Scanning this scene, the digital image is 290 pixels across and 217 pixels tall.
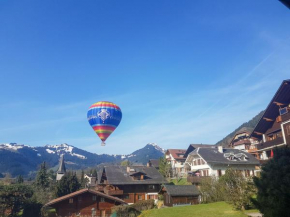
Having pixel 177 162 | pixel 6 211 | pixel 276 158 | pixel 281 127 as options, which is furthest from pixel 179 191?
pixel 177 162

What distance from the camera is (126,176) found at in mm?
53938

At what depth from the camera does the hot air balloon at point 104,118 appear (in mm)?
→ 39125

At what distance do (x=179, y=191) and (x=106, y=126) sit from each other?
53.1 ft

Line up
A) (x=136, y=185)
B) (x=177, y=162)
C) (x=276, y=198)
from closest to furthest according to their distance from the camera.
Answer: (x=276, y=198), (x=136, y=185), (x=177, y=162)

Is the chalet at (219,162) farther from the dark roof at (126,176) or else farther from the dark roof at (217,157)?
the dark roof at (126,176)

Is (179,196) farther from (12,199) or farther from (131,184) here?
(12,199)

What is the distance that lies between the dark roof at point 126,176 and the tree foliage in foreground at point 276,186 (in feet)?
124

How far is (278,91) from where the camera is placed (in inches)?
1314

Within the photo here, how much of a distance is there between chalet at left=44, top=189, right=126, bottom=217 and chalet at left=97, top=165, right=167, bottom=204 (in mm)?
5753

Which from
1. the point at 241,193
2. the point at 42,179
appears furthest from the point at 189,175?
the point at 42,179

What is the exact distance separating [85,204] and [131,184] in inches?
479

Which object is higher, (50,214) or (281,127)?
(281,127)

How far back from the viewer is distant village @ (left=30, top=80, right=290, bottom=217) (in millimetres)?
35272

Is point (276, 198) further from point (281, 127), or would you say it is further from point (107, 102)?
point (107, 102)
